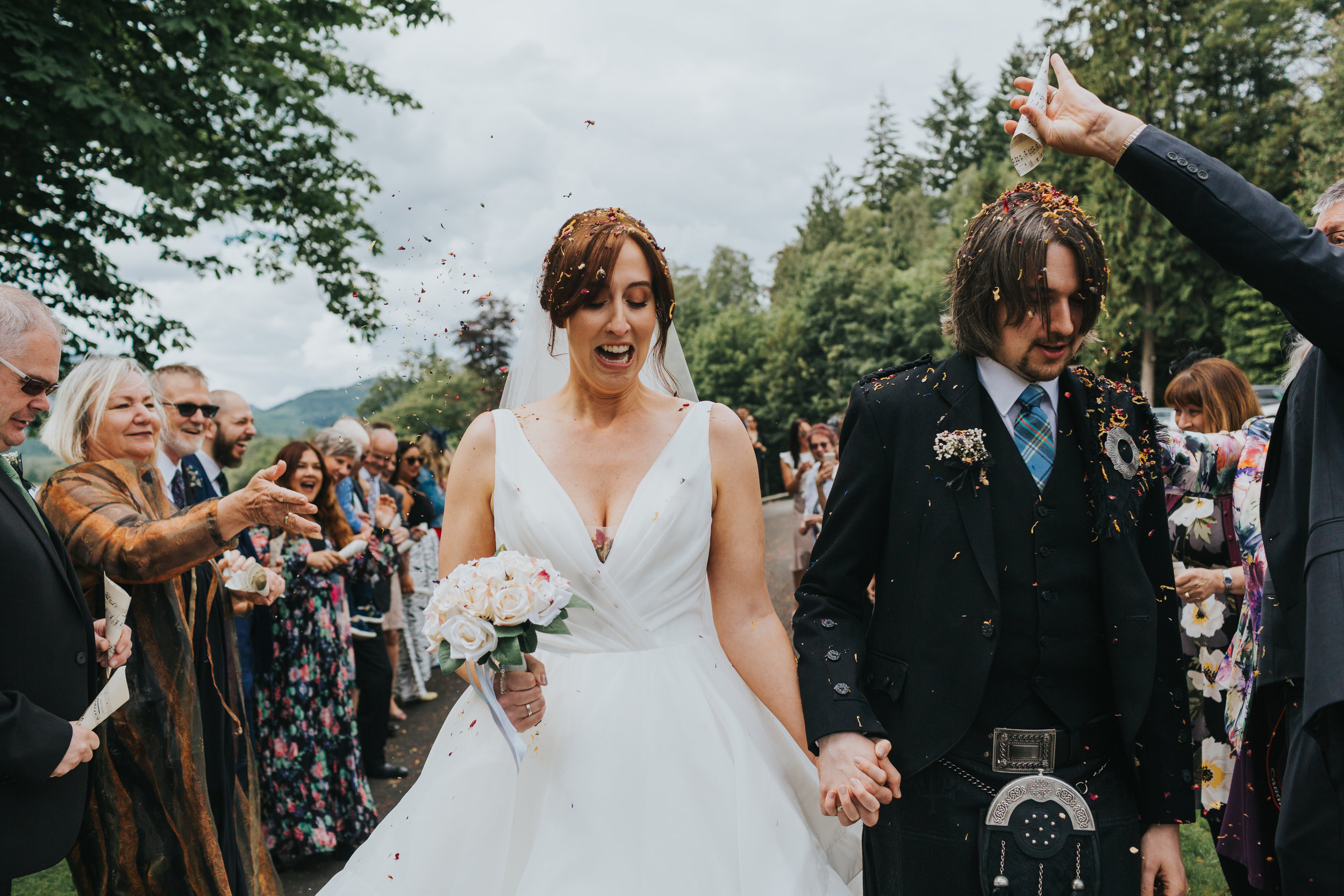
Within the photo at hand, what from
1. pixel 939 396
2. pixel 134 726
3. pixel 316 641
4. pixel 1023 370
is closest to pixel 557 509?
pixel 939 396

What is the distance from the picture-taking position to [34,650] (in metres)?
2.50

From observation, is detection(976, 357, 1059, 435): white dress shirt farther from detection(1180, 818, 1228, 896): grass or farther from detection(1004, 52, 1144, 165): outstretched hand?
detection(1180, 818, 1228, 896): grass

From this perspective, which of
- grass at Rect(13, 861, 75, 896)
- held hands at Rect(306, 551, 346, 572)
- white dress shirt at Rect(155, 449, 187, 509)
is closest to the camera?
grass at Rect(13, 861, 75, 896)

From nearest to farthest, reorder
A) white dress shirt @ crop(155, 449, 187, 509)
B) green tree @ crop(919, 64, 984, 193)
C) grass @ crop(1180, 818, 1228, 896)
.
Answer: grass @ crop(1180, 818, 1228, 896)
white dress shirt @ crop(155, 449, 187, 509)
green tree @ crop(919, 64, 984, 193)

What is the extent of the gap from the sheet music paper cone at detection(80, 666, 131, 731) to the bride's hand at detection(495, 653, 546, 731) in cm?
124

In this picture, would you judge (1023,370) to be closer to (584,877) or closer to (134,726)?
(584,877)

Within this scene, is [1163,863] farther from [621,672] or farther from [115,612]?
[115,612]

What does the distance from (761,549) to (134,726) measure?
8.12 feet

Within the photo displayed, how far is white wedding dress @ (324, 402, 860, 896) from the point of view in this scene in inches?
85.4

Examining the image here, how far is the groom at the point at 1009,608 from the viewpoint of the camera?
82.5 inches

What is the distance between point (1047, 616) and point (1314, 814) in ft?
2.00

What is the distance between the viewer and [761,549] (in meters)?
2.70

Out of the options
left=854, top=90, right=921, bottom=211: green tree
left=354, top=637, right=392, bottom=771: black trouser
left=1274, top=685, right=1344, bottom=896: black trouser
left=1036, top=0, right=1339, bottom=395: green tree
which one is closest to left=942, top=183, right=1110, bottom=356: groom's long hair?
left=1274, top=685, right=1344, bottom=896: black trouser

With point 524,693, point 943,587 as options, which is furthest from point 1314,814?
point 524,693
